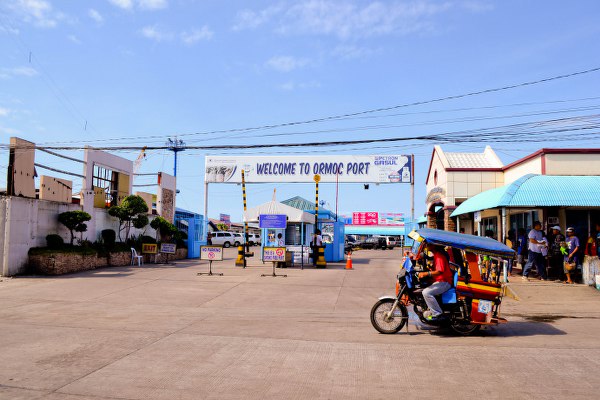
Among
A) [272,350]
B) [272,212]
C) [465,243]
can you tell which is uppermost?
[272,212]

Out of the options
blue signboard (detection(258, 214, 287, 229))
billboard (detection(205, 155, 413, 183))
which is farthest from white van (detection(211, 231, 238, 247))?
blue signboard (detection(258, 214, 287, 229))

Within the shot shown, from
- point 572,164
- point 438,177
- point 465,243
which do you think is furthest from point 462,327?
point 438,177

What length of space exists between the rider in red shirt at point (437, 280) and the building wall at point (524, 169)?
11.5 meters

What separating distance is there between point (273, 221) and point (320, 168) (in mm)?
13291

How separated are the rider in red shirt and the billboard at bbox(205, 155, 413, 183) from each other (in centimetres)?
2505

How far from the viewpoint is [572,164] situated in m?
17.6

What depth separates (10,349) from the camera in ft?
22.9

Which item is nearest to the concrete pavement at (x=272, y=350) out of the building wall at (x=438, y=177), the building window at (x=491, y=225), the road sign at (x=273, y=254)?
the road sign at (x=273, y=254)

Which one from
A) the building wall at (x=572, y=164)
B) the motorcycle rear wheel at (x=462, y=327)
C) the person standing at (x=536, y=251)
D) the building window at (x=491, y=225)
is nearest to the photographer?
the motorcycle rear wheel at (x=462, y=327)

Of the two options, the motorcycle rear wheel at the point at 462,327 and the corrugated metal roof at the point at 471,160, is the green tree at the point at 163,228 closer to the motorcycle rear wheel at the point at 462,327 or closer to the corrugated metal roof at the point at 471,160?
the corrugated metal roof at the point at 471,160

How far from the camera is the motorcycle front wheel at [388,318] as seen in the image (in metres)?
8.45

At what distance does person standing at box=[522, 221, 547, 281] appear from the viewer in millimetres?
14160

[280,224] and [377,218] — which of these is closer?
[280,224]

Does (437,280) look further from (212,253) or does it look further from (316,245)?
(316,245)
